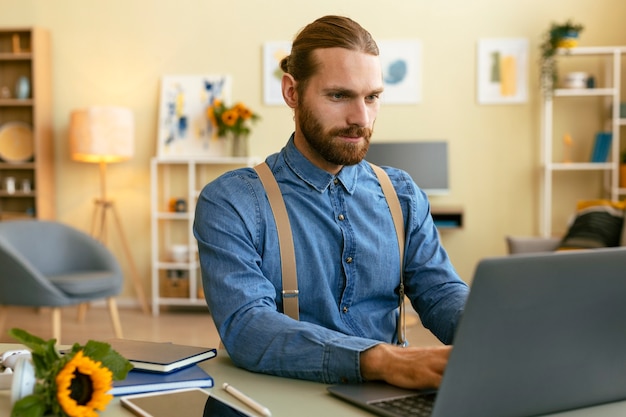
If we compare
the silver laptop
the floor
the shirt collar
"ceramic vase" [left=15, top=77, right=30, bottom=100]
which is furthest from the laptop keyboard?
"ceramic vase" [left=15, top=77, right=30, bottom=100]

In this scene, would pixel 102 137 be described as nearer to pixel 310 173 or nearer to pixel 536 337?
pixel 310 173

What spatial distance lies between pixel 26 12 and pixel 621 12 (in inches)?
180

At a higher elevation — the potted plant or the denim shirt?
the potted plant

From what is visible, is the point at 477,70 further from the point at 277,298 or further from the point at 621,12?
the point at 277,298

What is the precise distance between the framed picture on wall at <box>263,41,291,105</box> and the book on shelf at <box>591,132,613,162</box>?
2316mm

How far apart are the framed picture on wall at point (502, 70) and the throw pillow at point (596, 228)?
1.55 m

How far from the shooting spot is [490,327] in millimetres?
899

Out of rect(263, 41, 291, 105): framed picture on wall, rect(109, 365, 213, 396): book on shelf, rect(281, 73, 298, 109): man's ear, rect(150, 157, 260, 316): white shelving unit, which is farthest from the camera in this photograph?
rect(263, 41, 291, 105): framed picture on wall

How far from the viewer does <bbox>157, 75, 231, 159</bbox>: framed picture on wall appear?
19.7 feet

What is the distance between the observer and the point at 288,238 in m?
1.51

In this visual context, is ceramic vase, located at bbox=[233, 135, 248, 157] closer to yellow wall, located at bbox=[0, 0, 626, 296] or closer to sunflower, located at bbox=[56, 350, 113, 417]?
yellow wall, located at bbox=[0, 0, 626, 296]

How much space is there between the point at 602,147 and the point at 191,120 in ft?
9.96

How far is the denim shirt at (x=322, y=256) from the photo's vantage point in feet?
4.52

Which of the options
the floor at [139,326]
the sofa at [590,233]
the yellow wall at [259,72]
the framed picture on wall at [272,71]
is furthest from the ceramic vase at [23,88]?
the sofa at [590,233]
